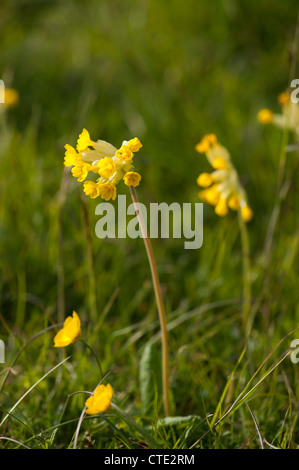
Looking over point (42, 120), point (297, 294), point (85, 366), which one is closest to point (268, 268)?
point (297, 294)

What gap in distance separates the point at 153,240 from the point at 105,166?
1024 mm

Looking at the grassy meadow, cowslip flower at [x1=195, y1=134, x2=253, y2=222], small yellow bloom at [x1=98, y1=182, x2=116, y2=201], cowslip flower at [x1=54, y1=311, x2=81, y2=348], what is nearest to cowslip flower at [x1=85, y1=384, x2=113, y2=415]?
the grassy meadow

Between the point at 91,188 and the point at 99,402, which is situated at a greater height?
the point at 91,188

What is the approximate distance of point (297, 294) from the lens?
1.77 meters

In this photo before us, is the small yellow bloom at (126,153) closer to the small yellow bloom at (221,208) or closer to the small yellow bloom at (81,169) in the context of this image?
the small yellow bloom at (81,169)

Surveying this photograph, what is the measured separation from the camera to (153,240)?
7.01 ft

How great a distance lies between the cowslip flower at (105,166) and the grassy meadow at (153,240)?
0.62 ft

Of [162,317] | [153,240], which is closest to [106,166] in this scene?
[162,317]

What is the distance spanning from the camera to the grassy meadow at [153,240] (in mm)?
1399

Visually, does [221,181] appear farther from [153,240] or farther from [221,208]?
[153,240]

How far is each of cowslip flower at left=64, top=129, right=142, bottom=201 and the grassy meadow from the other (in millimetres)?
189

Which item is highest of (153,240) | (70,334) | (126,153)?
(126,153)
